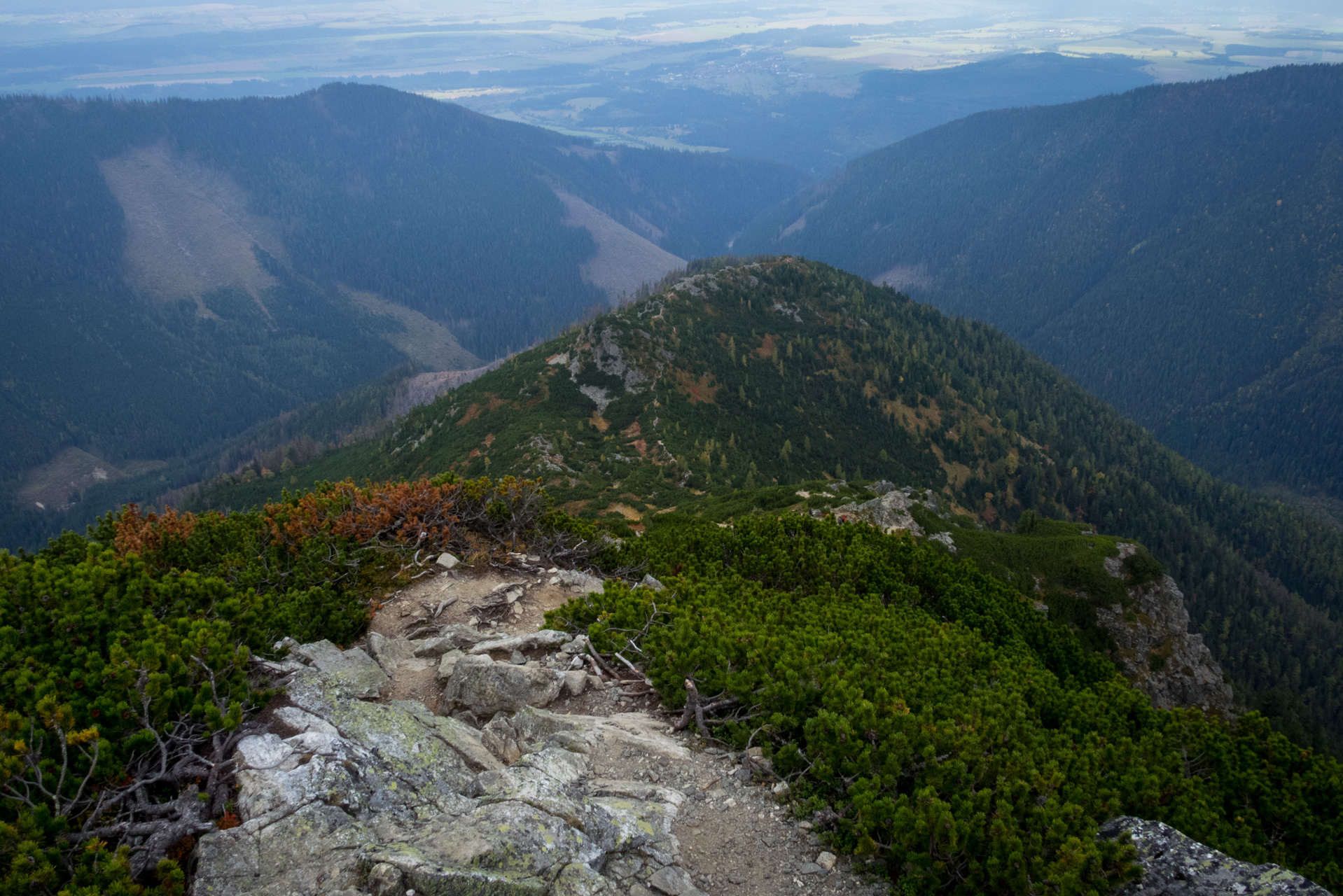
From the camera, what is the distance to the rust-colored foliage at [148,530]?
22.3m

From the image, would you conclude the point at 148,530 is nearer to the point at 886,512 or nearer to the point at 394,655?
the point at 394,655

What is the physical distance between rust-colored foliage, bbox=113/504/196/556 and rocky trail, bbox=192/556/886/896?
9.60 meters

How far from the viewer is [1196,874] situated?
11.9m

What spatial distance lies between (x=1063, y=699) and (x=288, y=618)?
20.6 meters

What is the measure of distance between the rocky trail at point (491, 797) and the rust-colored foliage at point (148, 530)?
9.60m

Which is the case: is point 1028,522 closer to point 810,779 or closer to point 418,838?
point 810,779

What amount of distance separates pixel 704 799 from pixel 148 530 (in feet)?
67.6

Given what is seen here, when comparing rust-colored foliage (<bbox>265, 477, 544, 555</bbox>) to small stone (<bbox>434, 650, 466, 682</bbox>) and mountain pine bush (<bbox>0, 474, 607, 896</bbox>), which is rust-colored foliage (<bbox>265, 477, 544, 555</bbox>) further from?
small stone (<bbox>434, 650, 466, 682</bbox>)

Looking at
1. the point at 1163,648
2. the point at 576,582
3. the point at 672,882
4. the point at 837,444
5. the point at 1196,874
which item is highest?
the point at 672,882

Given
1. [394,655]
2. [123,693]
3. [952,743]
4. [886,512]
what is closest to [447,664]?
[394,655]

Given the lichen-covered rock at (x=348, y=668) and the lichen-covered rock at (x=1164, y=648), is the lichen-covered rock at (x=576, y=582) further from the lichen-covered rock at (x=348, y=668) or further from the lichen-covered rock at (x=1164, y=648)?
the lichen-covered rock at (x=1164, y=648)

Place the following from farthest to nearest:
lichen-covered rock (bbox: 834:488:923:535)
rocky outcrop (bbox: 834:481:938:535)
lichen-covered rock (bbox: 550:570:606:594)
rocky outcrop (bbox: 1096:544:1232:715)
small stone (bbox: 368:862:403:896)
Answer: rocky outcrop (bbox: 1096:544:1232:715)
lichen-covered rock (bbox: 834:488:923:535)
rocky outcrop (bbox: 834:481:938:535)
lichen-covered rock (bbox: 550:570:606:594)
small stone (bbox: 368:862:403:896)

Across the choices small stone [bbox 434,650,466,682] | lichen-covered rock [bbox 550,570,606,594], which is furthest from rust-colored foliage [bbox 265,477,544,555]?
small stone [bbox 434,650,466,682]

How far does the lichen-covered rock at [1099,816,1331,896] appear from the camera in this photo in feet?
37.7
